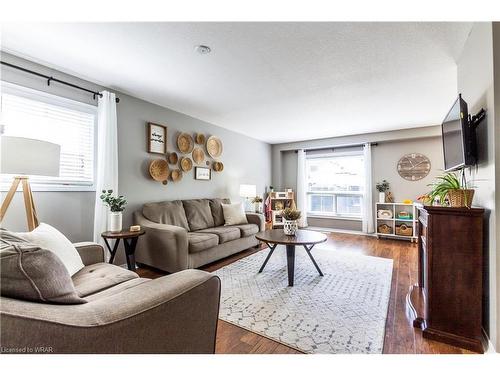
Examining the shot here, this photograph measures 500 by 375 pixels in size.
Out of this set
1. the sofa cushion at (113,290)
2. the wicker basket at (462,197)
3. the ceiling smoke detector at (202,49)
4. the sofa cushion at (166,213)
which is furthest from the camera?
the sofa cushion at (166,213)

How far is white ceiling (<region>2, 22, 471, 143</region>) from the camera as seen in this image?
1.83m

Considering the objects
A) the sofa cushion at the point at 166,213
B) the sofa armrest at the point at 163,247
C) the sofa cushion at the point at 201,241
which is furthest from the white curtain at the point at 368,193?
the sofa armrest at the point at 163,247

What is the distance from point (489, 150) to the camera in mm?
1537

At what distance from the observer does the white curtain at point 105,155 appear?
2668 millimetres

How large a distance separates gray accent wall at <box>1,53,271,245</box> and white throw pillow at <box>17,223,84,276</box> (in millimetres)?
1002

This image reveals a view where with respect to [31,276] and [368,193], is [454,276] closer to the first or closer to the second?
[31,276]

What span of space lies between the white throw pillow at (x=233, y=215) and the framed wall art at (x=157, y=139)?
4.53 feet

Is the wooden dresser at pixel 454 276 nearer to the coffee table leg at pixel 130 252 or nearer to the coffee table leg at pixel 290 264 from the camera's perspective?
the coffee table leg at pixel 290 264

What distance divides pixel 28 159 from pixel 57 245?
28.5 inches

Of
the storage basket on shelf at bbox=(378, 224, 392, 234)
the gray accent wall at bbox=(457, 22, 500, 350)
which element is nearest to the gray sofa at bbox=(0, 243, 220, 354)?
the gray accent wall at bbox=(457, 22, 500, 350)

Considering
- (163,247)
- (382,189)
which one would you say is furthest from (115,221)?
(382,189)

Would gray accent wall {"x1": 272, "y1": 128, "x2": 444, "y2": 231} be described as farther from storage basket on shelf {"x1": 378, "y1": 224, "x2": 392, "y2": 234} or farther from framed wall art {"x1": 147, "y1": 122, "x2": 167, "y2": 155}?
framed wall art {"x1": 147, "y1": 122, "x2": 167, "y2": 155}
